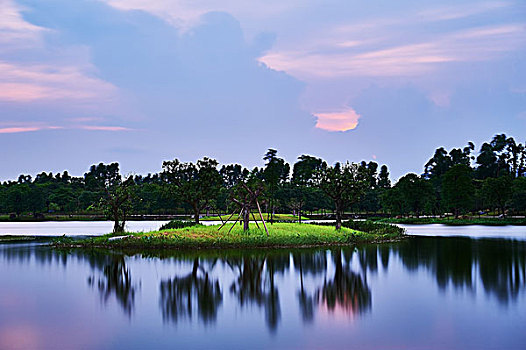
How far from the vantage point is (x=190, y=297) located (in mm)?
21172

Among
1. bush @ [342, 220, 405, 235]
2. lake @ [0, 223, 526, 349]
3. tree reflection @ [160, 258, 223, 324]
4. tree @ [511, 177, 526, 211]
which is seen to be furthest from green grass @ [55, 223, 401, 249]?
tree @ [511, 177, 526, 211]

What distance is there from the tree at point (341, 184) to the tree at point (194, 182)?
13.4 m

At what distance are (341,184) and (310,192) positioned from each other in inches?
3742

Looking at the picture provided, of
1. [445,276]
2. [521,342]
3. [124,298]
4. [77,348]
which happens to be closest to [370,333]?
[521,342]

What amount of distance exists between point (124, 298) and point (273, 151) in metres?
152

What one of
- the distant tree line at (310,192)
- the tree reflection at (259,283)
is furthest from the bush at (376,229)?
the tree reflection at (259,283)

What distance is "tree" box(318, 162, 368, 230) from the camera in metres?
55.1

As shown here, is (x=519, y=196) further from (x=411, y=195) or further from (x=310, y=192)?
(x=310, y=192)

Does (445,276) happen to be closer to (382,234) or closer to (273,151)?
(382,234)

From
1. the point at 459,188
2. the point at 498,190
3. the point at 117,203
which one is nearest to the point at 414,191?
the point at 459,188

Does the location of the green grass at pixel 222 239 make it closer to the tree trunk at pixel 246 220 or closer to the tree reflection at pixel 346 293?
the tree trunk at pixel 246 220

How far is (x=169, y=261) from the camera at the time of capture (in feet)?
110

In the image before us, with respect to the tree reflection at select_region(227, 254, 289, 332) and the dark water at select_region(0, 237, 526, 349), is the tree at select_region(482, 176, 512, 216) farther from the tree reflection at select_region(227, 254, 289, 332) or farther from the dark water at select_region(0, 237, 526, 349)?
the tree reflection at select_region(227, 254, 289, 332)

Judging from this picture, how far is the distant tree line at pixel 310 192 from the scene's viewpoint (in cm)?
5609
